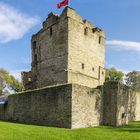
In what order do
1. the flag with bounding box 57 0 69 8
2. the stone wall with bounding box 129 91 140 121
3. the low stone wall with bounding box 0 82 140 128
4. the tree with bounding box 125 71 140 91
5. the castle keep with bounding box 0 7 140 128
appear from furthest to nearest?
the tree with bounding box 125 71 140 91
the flag with bounding box 57 0 69 8
the stone wall with bounding box 129 91 140 121
the castle keep with bounding box 0 7 140 128
the low stone wall with bounding box 0 82 140 128

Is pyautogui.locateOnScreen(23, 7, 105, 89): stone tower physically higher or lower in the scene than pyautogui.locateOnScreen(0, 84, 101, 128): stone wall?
higher

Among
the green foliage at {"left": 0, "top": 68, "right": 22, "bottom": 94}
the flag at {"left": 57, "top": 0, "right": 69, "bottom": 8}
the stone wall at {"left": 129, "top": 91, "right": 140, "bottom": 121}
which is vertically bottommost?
the stone wall at {"left": 129, "top": 91, "right": 140, "bottom": 121}

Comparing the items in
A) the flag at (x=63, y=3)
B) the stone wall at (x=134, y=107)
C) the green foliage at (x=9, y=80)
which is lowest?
the stone wall at (x=134, y=107)

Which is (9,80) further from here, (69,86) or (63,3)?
(69,86)

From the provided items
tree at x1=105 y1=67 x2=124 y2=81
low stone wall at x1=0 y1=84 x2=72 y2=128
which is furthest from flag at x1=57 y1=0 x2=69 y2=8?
tree at x1=105 y1=67 x2=124 y2=81

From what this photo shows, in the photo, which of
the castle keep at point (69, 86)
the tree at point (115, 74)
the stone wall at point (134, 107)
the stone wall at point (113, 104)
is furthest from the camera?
the tree at point (115, 74)

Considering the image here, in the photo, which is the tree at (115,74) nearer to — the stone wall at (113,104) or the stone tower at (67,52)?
the stone tower at (67,52)

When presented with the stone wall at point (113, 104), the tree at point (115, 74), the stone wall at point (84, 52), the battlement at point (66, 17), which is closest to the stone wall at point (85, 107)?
the stone wall at point (113, 104)

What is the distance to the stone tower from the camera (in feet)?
89.8

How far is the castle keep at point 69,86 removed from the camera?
19125mm

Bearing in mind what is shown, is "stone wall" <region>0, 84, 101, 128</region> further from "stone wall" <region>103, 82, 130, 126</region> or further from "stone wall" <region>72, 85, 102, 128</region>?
"stone wall" <region>103, 82, 130, 126</region>

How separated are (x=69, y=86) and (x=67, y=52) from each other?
29.0ft

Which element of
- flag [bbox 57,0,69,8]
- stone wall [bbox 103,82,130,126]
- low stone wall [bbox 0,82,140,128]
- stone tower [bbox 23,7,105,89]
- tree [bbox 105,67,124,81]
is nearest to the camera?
low stone wall [bbox 0,82,140,128]

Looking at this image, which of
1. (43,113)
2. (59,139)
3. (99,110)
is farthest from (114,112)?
(59,139)
